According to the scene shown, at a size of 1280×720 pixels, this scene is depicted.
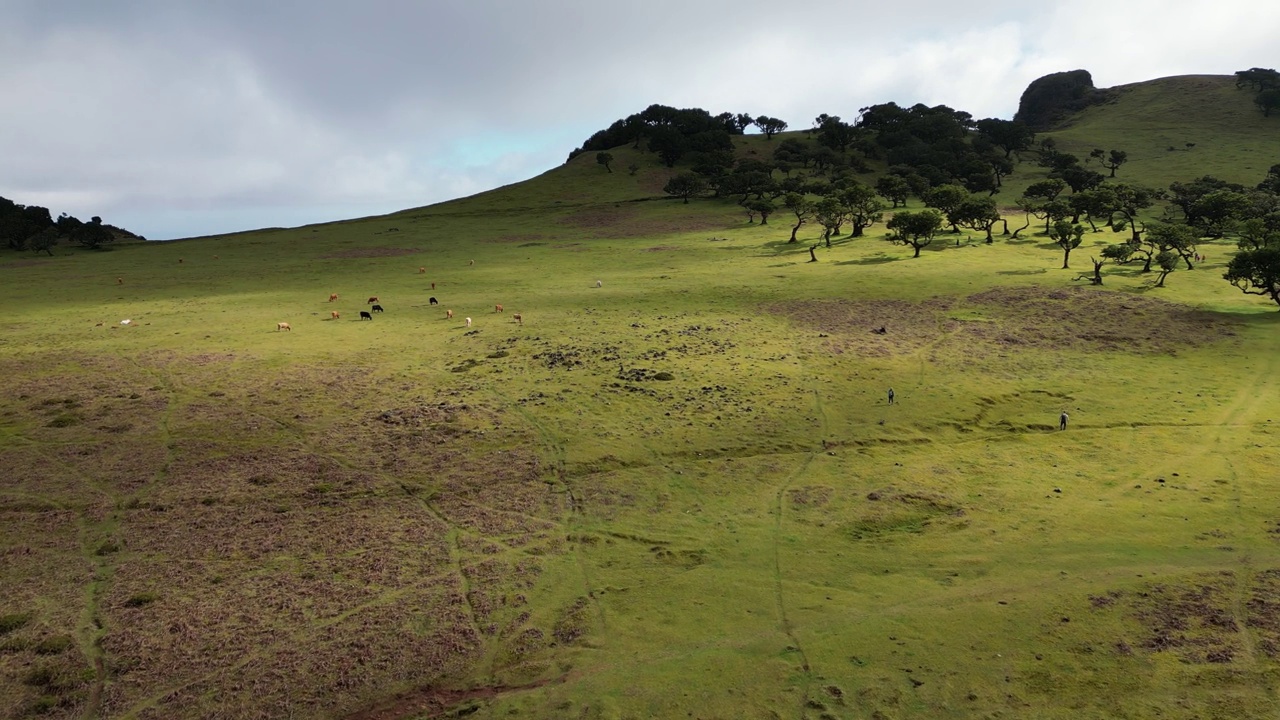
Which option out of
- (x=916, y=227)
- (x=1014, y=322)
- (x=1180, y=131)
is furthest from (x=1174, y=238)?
(x=1180, y=131)

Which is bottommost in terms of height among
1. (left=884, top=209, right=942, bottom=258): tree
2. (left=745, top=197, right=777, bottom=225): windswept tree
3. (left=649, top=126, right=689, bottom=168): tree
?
(left=884, top=209, right=942, bottom=258): tree

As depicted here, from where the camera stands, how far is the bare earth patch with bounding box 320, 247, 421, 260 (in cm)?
6600

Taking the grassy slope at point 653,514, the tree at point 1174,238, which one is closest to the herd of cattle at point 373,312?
the grassy slope at point 653,514

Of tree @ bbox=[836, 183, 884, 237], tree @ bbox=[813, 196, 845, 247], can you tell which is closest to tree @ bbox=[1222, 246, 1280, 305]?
tree @ bbox=[813, 196, 845, 247]

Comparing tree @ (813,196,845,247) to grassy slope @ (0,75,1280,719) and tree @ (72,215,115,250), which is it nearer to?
grassy slope @ (0,75,1280,719)

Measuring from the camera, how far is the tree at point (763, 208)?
7602 cm

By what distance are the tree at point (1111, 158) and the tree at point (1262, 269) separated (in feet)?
220

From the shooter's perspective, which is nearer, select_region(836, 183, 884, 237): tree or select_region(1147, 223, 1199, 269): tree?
select_region(1147, 223, 1199, 269): tree

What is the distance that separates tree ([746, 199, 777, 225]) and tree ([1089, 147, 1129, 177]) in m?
48.1

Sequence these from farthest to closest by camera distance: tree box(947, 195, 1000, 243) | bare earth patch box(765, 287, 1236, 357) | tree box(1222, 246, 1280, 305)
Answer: tree box(947, 195, 1000, 243) → tree box(1222, 246, 1280, 305) → bare earth patch box(765, 287, 1236, 357)

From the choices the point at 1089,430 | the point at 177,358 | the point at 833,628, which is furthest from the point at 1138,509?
the point at 177,358

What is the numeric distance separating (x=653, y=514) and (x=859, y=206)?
55.0 m

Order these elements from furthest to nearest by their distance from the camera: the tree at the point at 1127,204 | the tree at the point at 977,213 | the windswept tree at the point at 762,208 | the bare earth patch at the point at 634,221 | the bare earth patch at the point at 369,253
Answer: the windswept tree at the point at 762,208, the bare earth patch at the point at 634,221, the bare earth patch at the point at 369,253, the tree at the point at 1127,204, the tree at the point at 977,213

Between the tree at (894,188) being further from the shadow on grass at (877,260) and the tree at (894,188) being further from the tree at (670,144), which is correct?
the tree at (670,144)
